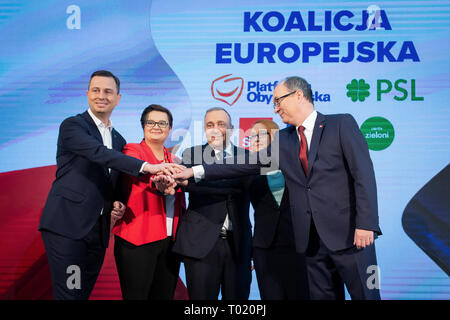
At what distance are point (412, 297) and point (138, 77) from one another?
2778 mm

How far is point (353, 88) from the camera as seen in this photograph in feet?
11.7

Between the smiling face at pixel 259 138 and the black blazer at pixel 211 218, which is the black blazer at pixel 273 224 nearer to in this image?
the black blazer at pixel 211 218

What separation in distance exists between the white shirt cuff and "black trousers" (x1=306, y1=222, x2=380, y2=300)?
2.31 ft

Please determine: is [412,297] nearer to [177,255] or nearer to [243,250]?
[243,250]

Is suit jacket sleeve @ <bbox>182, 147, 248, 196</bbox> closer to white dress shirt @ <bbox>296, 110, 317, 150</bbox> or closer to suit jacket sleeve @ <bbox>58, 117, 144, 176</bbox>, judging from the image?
suit jacket sleeve @ <bbox>58, 117, 144, 176</bbox>

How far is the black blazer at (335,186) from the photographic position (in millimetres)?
2152

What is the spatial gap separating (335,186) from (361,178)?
0.51 feet

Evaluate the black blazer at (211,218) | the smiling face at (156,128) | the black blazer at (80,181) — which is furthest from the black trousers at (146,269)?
the smiling face at (156,128)

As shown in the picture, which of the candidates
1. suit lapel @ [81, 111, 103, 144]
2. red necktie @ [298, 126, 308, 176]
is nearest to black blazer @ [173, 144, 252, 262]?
red necktie @ [298, 126, 308, 176]

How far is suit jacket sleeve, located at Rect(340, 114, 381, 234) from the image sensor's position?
213 cm

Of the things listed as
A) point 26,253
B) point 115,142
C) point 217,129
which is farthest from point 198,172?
point 26,253

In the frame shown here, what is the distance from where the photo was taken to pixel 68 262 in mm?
2447

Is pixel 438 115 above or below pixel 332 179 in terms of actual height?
above
